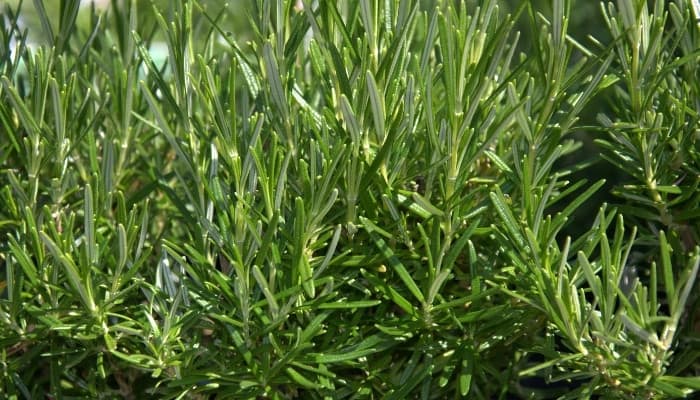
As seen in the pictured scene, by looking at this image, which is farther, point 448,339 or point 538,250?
point 448,339

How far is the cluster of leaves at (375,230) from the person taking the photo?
92cm

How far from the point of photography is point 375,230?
961 millimetres

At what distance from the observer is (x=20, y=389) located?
1.12 metres

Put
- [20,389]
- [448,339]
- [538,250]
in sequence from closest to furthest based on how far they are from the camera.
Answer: [538,250], [448,339], [20,389]

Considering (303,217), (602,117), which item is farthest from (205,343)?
(602,117)

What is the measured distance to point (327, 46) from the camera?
0.99m

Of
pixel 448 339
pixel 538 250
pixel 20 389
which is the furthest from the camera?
pixel 20 389

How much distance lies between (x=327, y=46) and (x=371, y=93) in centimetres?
12

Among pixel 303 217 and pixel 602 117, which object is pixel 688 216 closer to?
pixel 602 117

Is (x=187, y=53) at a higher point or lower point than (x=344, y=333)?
higher

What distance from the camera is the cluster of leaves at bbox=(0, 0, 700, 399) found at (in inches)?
36.3

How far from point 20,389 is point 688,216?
0.95m

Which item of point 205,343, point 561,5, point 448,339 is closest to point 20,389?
point 205,343

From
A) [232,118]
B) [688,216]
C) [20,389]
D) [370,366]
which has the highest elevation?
[232,118]
